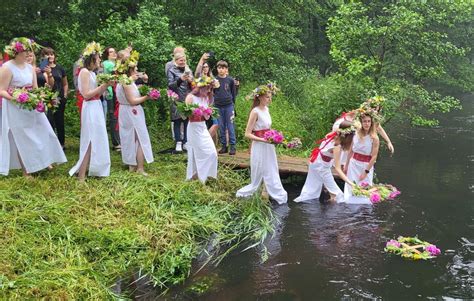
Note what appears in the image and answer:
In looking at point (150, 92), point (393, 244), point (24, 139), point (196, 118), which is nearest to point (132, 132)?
point (150, 92)

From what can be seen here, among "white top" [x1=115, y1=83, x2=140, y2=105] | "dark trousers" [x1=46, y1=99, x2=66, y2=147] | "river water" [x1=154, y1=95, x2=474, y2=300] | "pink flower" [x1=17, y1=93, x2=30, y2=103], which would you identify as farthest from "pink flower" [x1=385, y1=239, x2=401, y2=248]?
"dark trousers" [x1=46, y1=99, x2=66, y2=147]

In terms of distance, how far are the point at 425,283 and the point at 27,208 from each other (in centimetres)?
508

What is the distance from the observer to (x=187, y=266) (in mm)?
5727

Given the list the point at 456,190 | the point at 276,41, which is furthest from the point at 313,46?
the point at 456,190

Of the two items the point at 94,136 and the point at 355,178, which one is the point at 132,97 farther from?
the point at 355,178

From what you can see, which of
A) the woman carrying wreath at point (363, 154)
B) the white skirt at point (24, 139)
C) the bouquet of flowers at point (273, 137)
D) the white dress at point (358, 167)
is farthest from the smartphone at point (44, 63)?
the white dress at point (358, 167)

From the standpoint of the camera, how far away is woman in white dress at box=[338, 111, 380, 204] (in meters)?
8.23

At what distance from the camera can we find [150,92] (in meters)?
7.91

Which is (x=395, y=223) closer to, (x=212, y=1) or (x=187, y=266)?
(x=187, y=266)

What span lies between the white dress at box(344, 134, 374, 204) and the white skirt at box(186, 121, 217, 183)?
2456mm

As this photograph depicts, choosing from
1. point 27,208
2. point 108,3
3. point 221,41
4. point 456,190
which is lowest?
point 456,190

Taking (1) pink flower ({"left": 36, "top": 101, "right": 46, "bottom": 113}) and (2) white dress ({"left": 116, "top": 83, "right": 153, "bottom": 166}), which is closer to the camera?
(1) pink flower ({"left": 36, "top": 101, "right": 46, "bottom": 113})

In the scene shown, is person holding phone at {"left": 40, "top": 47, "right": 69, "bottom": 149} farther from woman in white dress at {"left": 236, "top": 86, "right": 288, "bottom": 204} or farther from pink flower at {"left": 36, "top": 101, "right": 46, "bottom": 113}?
woman in white dress at {"left": 236, "top": 86, "right": 288, "bottom": 204}

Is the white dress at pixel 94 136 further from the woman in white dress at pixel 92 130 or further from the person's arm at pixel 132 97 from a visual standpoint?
the person's arm at pixel 132 97
